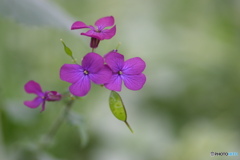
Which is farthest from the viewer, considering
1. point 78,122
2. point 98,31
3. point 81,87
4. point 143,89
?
point 143,89

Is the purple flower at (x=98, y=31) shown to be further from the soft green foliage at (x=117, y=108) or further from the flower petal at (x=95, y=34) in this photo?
the soft green foliage at (x=117, y=108)

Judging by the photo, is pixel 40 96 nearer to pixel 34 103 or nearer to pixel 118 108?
pixel 34 103

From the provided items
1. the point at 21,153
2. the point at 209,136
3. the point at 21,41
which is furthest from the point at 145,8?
the point at 21,153

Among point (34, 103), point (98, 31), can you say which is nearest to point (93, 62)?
point (98, 31)

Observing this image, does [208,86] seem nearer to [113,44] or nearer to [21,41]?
[113,44]

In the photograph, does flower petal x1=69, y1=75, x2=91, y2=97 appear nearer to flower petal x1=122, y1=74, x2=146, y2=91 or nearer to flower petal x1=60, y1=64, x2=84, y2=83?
flower petal x1=60, y1=64, x2=84, y2=83

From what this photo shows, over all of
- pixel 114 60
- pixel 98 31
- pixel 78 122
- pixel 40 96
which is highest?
pixel 98 31

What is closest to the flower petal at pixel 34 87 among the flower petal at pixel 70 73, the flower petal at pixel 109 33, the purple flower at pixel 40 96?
the purple flower at pixel 40 96
